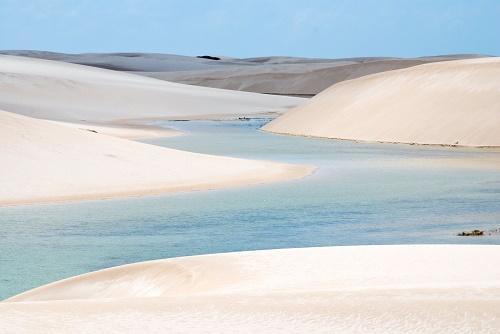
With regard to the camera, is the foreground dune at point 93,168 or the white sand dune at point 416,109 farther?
the white sand dune at point 416,109

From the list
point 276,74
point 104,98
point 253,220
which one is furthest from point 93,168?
point 276,74

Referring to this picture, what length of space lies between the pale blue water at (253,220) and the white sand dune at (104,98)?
32.5 m

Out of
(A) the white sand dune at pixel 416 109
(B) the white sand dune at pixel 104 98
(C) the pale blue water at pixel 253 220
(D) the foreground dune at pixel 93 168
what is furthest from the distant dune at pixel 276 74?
(C) the pale blue water at pixel 253 220

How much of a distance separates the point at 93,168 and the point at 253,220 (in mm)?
5685

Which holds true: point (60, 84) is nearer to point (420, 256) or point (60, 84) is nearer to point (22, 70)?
point (22, 70)

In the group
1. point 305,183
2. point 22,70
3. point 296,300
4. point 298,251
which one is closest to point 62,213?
point 305,183

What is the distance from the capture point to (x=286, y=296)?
20.8 feet

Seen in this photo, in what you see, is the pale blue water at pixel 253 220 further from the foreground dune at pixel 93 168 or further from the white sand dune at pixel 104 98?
the white sand dune at pixel 104 98

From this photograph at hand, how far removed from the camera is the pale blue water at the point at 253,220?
11406 mm

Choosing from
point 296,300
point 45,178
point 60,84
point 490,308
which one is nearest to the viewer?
point 490,308

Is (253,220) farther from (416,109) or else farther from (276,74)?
(276,74)

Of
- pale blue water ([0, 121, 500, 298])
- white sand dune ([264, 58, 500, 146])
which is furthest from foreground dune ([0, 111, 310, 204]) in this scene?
white sand dune ([264, 58, 500, 146])

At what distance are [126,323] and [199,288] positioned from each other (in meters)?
2.19

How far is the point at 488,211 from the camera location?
14539 millimetres
